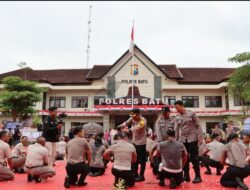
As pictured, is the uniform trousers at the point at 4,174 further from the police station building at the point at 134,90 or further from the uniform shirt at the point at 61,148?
the police station building at the point at 134,90

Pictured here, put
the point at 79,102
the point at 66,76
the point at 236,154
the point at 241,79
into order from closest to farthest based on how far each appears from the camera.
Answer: the point at 236,154, the point at 241,79, the point at 79,102, the point at 66,76

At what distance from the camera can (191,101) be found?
3030cm

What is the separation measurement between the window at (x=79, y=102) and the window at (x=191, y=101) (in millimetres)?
10075

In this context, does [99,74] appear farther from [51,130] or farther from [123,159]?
[123,159]

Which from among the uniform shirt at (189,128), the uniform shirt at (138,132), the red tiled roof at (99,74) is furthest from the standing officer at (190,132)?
the red tiled roof at (99,74)

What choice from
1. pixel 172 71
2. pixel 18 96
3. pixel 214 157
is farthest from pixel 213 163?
pixel 172 71

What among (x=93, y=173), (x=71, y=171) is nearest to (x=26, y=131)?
(x=93, y=173)

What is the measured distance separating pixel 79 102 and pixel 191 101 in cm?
1153

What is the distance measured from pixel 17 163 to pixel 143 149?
3900 mm

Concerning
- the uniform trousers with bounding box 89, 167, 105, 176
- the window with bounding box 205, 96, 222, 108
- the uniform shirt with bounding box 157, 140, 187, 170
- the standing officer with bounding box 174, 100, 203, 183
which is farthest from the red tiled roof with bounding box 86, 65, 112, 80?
the uniform shirt with bounding box 157, 140, 187, 170

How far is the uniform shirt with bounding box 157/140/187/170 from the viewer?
20.1 feet

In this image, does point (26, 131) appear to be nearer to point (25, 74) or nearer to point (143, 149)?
point (143, 149)

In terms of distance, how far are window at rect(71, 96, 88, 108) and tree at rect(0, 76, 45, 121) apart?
6365 millimetres

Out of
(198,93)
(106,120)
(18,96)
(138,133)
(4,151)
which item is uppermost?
(198,93)
